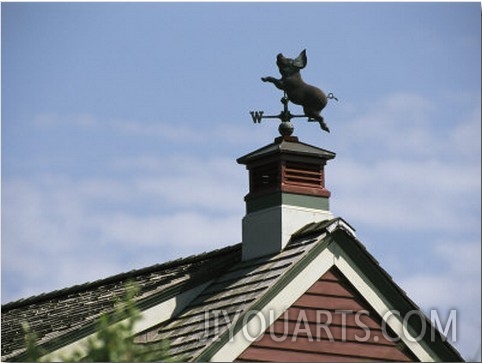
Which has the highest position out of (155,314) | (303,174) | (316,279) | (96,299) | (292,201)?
(303,174)

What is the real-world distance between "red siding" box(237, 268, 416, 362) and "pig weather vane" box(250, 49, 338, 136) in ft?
7.62

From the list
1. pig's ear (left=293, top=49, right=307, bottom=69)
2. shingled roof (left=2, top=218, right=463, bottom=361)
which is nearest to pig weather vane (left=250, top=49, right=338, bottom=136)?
pig's ear (left=293, top=49, right=307, bottom=69)

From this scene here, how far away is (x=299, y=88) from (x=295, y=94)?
86 mm

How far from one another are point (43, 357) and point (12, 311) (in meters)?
6.21

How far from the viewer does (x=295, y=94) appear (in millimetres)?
18797

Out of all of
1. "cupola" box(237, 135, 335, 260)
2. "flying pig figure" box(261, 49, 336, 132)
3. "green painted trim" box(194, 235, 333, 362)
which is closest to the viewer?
"green painted trim" box(194, 235, 333, 362)

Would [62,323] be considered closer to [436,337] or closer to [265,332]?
[265,332]

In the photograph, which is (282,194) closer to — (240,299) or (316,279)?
(316,279)

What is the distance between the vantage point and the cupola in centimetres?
1803

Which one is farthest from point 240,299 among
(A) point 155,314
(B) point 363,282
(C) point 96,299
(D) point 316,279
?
(C) point 96,299

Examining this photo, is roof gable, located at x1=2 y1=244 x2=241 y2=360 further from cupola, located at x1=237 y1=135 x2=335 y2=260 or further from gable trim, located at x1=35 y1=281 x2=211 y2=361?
cupola, located at x1=237 y1=135 x2=335 y2=260

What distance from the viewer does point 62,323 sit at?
1808cm

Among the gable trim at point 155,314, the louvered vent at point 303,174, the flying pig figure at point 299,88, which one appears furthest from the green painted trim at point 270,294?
the flying pig figure at point 299,88

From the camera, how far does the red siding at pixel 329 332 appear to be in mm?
16719
